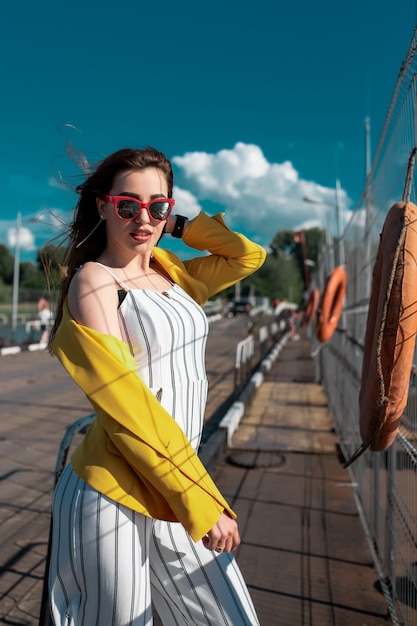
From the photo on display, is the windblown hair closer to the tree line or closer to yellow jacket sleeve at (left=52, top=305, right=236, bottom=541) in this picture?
yellow jacket sleeve at (left=52, top=305, right=236, bottom=541)

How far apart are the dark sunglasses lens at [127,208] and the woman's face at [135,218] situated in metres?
0.02

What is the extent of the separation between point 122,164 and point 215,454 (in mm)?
4689

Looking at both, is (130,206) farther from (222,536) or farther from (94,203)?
(222,536)

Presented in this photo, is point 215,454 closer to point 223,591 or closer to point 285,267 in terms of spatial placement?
point 223,591

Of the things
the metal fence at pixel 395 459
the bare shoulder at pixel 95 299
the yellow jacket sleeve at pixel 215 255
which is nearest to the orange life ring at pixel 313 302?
the metal fence at pixel 395 459

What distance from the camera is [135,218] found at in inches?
66.2

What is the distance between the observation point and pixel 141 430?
4.58 feet

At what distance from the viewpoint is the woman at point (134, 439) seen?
142cm

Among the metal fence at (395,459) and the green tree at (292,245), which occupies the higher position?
the green tree at (292,245)

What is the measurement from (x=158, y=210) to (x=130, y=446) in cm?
74

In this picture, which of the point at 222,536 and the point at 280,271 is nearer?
the point at 222,536

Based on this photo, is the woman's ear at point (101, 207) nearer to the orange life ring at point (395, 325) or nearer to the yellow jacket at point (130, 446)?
the yellow jacket at point (130, 446)

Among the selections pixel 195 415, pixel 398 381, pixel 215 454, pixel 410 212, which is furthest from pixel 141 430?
pixel 215 454

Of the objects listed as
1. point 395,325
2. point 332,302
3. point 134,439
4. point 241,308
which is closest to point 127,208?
point 134,439
